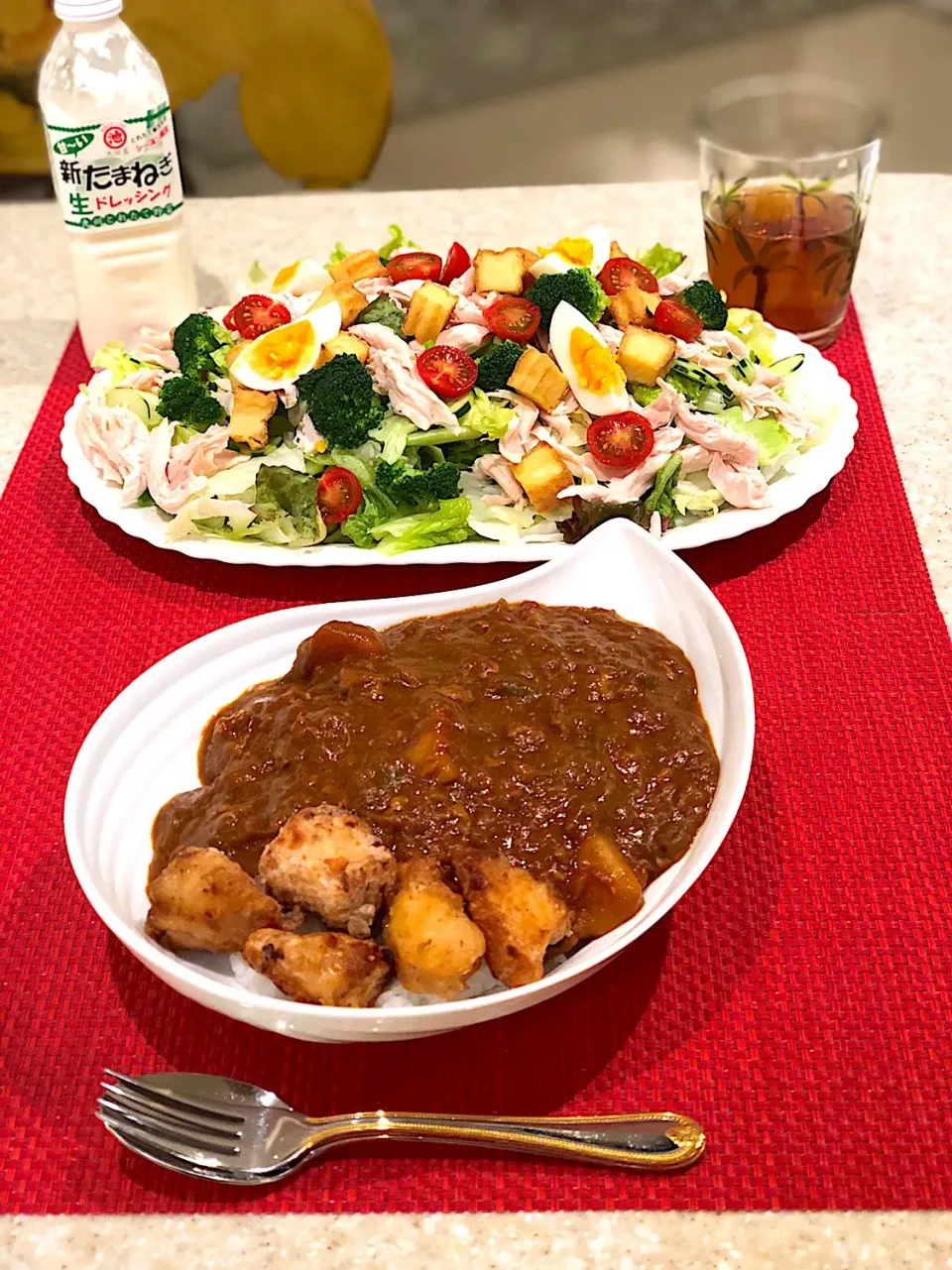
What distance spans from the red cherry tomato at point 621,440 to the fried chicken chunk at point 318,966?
3.72 ft

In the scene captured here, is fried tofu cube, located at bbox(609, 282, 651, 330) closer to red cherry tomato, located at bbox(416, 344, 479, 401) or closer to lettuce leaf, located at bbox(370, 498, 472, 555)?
red cherry tomato, located at bbox(416, 344, 479, 401)

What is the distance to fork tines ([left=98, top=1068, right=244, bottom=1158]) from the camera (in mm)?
1313

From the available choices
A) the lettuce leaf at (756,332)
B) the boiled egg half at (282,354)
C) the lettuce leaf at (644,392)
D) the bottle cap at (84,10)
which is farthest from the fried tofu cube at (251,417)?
the lettuce leaf at (756,332)

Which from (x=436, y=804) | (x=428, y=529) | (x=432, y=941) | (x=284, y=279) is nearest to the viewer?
(x=432, y=941)

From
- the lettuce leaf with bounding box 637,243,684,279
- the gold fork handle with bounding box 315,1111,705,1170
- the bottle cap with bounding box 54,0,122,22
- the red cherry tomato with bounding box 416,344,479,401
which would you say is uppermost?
the bottle cap with bounding box 54,0,122,22

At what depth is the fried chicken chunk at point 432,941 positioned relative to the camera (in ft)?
4.22

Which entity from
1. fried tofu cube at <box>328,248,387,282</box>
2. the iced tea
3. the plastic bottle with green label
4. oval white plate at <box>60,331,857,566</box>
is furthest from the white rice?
the iced tea

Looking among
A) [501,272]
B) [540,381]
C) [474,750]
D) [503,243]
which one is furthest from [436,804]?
[503,243]

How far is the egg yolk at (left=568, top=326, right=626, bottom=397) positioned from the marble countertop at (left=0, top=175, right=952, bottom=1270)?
0.63 meters

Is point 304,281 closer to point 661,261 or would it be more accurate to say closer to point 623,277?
point 623,277

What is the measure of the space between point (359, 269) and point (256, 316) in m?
0.28

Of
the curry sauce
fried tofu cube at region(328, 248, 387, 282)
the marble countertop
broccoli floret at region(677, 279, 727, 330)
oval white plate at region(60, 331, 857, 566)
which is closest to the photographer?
the marble countertop

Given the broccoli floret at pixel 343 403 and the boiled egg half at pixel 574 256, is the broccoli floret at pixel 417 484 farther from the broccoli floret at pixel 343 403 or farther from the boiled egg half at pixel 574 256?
the boiled egg half at pixel 574 256

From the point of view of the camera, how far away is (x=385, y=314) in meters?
2.42
